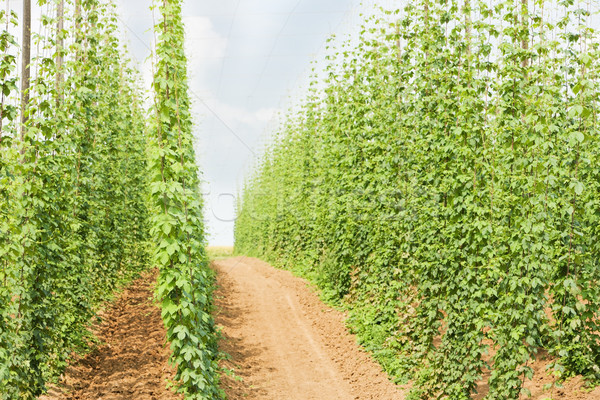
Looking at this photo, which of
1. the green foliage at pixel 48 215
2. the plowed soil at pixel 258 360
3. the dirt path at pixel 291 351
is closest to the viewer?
the green foliage at pixel 48 215

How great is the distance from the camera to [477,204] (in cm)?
793

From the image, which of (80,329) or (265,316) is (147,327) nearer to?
(80,329)

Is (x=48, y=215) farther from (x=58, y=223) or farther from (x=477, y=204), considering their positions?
(x=477, y=204)

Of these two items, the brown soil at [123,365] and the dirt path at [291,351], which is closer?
the brown soil at [123,365]

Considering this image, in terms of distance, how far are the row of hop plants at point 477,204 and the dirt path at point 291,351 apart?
0.55m

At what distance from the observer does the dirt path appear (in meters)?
9.82

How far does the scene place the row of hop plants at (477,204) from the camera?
23.0 ft

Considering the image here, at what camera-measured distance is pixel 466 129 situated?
7.95 m

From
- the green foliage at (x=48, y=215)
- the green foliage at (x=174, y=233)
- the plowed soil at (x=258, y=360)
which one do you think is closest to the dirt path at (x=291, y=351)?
the plowed soil at (x=258, y=360)

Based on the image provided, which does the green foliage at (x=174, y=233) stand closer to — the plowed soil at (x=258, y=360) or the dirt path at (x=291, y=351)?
the plowed soil at (x=258, y=360)

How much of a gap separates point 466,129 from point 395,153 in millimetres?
2984

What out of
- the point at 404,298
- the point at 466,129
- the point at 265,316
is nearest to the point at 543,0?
the point at 466,129

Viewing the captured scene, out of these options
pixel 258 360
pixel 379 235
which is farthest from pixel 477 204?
pixel 258 360

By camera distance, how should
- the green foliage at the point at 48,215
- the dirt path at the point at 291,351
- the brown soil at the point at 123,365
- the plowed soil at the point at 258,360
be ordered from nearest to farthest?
the green foliage at the point at 48,215
the brown soil at the point at 123,365
the plowed soil at the point at 258,360
the dirt path at the point at 291,351
